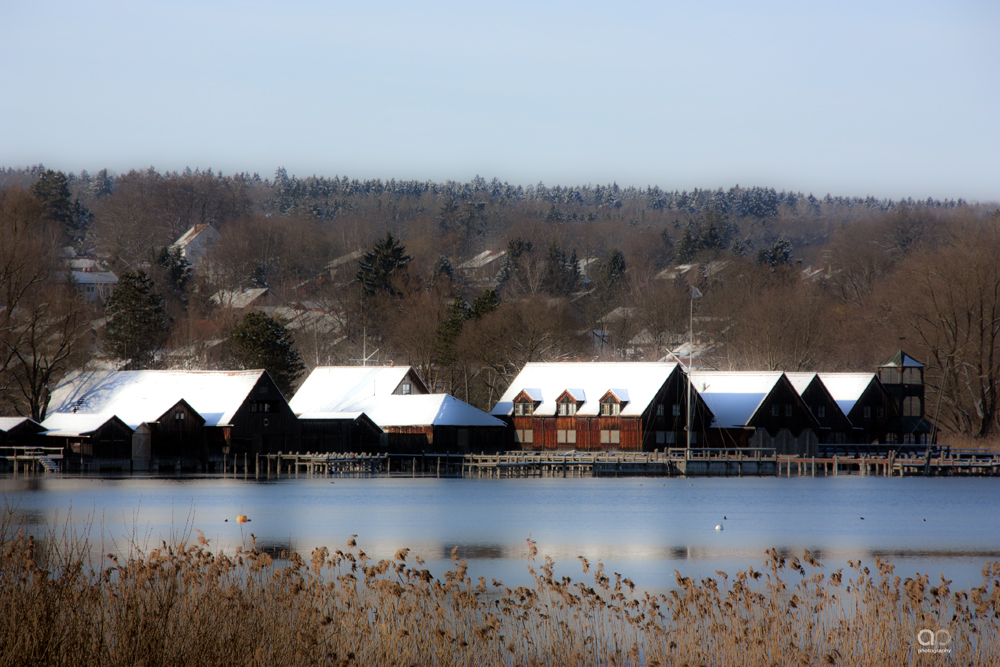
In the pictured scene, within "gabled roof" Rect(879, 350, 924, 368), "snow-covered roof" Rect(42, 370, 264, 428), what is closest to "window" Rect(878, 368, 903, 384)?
"gabled roof" Rect(879, 350, 924, 368)

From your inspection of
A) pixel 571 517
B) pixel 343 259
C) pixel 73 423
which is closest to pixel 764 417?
pixel 571 517

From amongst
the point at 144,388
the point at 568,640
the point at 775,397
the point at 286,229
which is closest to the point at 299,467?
the point at 144,388

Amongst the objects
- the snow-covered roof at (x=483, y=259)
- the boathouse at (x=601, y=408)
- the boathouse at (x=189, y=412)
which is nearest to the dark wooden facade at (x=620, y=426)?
the boathouse at (x=601, y=408)

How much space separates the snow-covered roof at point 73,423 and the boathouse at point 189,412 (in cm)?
17

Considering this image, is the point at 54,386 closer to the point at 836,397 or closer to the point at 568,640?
the point at 836,397

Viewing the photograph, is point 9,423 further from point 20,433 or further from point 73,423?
point 73,423

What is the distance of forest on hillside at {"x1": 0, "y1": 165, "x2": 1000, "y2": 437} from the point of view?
3196 inches

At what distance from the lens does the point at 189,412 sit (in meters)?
68.4

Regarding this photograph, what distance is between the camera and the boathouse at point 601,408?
73.1 m

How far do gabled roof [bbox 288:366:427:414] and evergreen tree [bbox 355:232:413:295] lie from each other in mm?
31159

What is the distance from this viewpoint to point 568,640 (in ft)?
50.4

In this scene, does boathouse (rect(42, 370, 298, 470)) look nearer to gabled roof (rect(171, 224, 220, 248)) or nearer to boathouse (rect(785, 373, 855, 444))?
boathouse (rect(785, 373, 855, 444))

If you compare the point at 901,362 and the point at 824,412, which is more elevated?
the point at 901,362

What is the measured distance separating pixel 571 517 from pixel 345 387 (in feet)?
135
